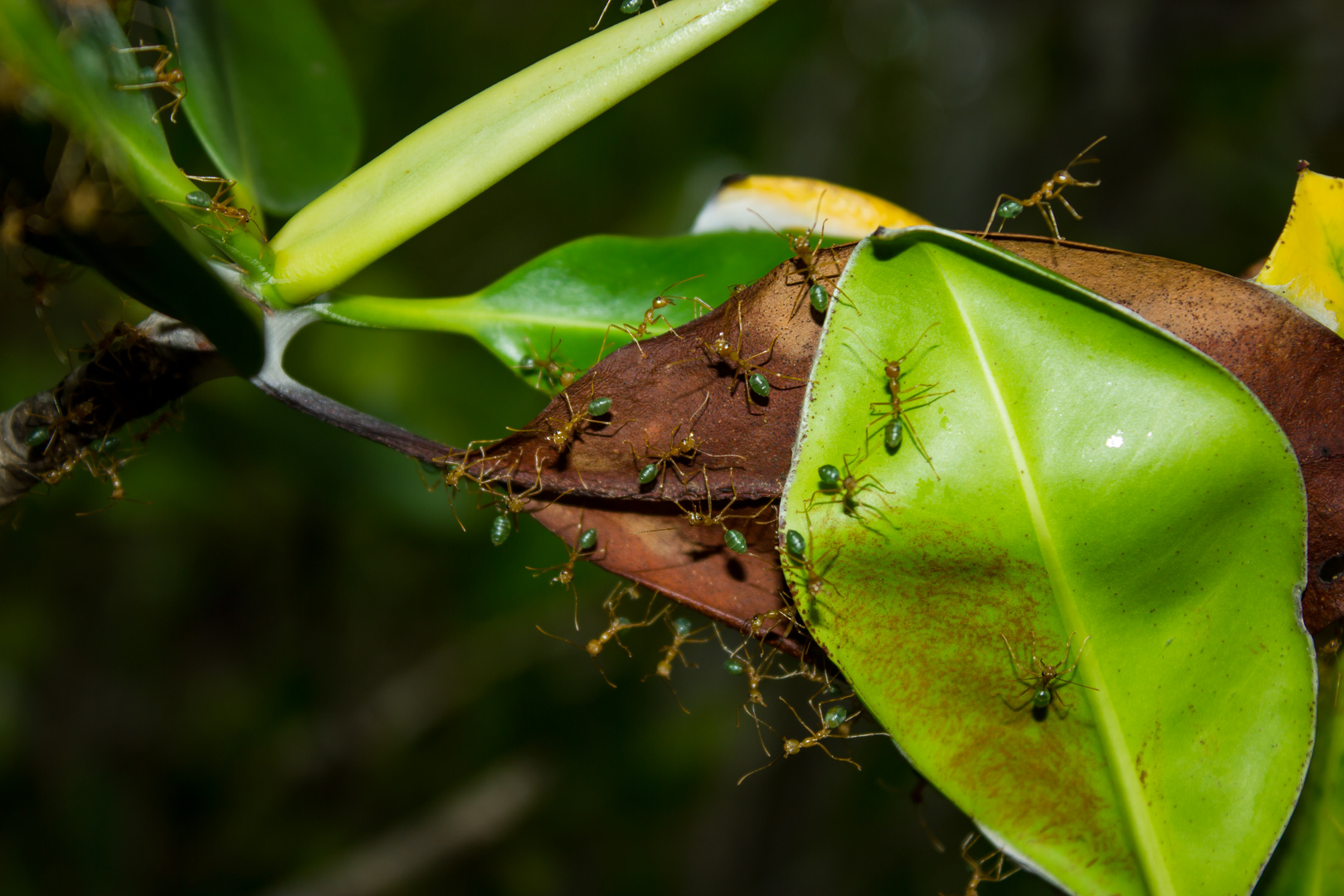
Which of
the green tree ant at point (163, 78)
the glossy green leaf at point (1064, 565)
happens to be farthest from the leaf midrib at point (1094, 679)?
the green tree ant at point (163, 78)

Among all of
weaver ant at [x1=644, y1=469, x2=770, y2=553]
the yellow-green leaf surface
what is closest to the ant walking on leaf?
weaver ant at [x1=644, y1=469, x2=770, y2=553]

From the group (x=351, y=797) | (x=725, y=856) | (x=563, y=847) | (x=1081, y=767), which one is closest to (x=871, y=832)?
(x=725, y=856)

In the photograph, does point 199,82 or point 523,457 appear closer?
point 523,457

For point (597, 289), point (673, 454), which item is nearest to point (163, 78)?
point (597, 289)

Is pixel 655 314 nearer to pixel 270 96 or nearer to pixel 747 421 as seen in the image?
pixel 747 421

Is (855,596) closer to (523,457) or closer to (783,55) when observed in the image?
(523,457)

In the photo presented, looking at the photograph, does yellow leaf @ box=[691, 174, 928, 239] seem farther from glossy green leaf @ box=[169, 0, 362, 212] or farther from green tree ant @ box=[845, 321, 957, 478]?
glossy green leaf @ box=[169, 0, 362, 212]
